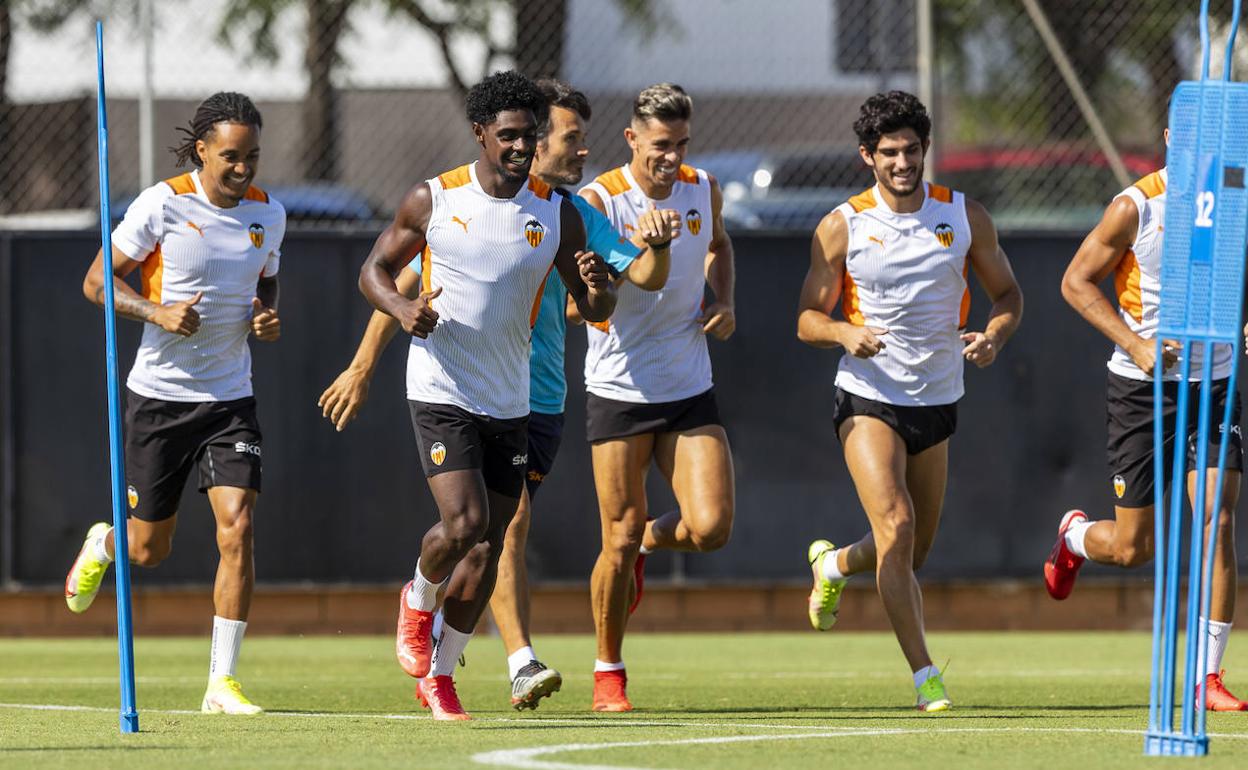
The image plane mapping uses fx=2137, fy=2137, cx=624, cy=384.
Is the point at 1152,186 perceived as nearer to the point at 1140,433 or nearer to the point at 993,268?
the point at 993,268

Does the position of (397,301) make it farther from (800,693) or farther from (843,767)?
(800,693)

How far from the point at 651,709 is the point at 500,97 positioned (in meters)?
2.56

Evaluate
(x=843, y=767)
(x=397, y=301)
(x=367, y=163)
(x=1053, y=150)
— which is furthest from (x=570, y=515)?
(x=843, y=767)

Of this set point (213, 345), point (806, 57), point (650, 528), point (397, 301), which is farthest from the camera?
point (806, 57)

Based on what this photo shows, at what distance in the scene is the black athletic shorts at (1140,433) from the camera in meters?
8.32

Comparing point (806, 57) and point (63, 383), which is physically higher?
point (806, 57)

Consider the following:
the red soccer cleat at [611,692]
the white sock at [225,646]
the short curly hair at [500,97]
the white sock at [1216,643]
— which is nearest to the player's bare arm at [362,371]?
the short curly hair at [500,97]

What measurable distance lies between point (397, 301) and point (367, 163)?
649 cm

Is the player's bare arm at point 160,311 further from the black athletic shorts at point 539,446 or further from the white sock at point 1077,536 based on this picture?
the white sock at point 1077,536

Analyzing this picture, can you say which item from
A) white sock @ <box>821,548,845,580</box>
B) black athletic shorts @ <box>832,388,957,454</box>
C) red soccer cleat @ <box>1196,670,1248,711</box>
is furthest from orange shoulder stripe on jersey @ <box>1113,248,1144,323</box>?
white sock @ <box>821,548,845,580</box>

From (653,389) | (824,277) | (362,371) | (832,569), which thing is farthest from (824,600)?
(362,371)

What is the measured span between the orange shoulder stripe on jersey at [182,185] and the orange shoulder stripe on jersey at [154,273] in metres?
0.23

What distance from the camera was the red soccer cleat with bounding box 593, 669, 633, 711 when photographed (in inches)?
331

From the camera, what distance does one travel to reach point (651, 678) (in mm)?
10375
